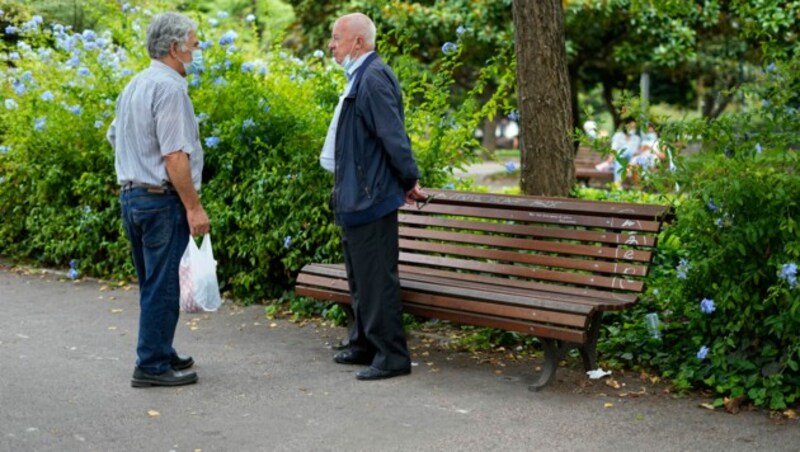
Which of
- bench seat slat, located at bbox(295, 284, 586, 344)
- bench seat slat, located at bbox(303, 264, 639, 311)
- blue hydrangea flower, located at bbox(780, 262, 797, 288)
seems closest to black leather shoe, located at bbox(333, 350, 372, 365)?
bench seat slat, located at bbox(295, 284, 586, 344)

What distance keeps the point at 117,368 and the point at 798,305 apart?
366 centimetres

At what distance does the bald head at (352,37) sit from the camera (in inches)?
225

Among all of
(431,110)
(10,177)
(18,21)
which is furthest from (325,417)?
Answer: (18,21)

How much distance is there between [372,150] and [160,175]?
1.09 metres

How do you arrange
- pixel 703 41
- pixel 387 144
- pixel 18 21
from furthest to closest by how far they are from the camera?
pixel 703 41 < pixel 18 21 < pixel 387 144

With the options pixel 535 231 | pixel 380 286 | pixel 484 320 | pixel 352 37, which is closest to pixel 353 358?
pixel 380 286

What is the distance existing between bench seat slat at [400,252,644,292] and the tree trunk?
1.10 meters

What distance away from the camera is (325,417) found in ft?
16.9

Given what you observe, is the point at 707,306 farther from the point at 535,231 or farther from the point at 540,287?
the point at 535,231

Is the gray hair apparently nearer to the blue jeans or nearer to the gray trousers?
the blue jeans

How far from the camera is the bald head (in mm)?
5719

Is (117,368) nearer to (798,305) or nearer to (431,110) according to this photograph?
(431,110)

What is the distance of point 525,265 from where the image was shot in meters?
6.39

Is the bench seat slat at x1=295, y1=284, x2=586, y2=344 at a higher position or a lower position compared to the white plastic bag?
lower
